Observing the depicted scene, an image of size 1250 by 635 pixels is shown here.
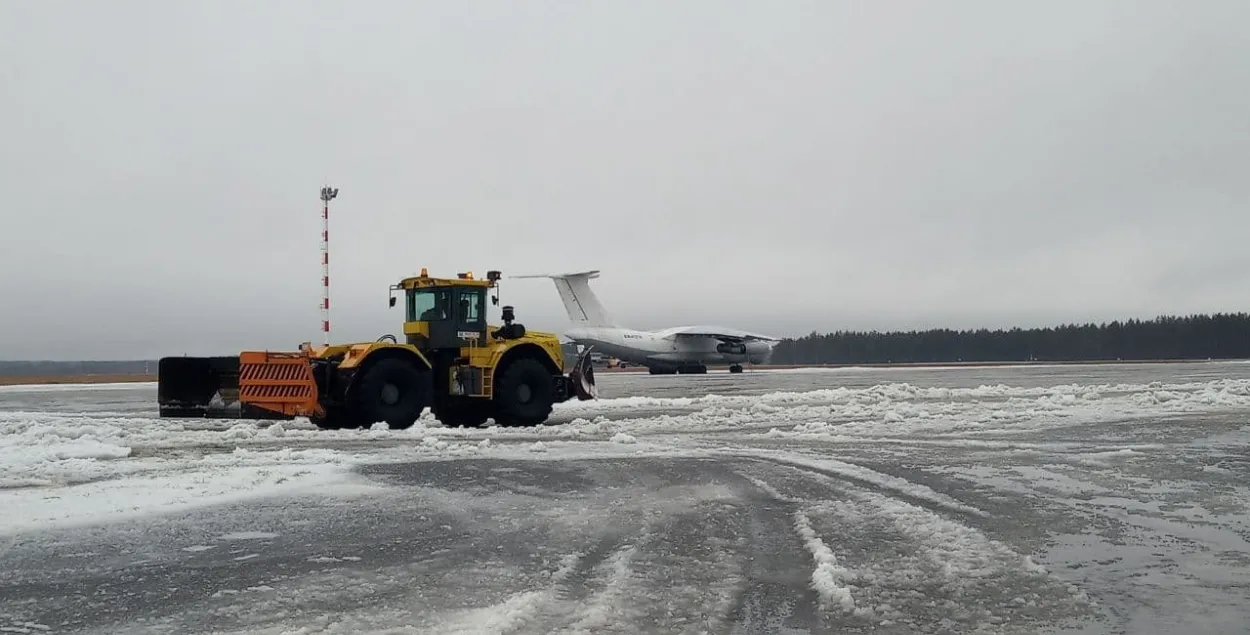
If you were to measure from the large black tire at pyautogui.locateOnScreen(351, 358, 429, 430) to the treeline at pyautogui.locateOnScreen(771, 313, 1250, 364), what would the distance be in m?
87.8

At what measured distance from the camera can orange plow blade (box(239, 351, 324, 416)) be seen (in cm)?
1448

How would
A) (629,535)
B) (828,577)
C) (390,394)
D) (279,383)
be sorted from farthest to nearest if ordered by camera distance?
1. (390,394)
2. (279,383)
3. (629,535)
4. (828,577)

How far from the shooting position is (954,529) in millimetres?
6219

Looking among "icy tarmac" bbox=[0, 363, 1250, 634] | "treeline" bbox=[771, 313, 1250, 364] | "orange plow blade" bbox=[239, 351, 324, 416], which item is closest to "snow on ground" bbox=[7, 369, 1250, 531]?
"icy tarmac" bbox=[0, 363, 1250, 634]

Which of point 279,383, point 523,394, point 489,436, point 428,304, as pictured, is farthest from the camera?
point 428,304

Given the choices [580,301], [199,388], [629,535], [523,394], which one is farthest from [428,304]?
[580,301]

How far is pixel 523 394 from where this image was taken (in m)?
16.2

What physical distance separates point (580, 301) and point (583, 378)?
30.0m

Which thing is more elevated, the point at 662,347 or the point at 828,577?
the point at 662,347

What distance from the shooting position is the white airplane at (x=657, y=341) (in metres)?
47.6

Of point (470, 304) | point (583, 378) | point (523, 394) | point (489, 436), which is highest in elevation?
point (470, 304)

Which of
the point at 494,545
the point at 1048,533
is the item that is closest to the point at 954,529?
the point at 1048,533

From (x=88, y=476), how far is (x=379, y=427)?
592 cm

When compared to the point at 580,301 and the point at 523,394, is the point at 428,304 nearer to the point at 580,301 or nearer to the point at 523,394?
the point at 523,394
